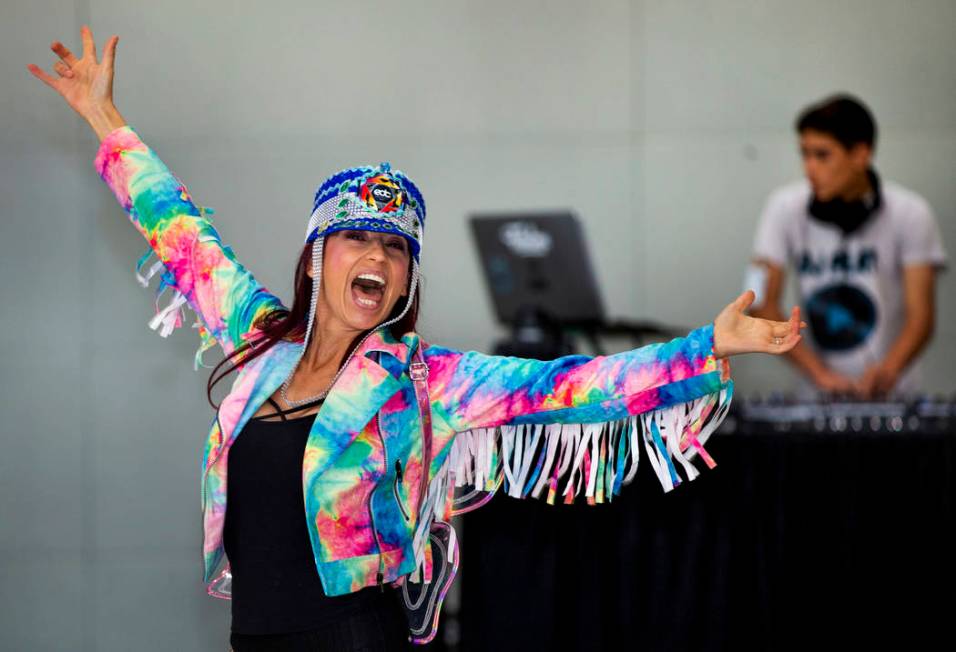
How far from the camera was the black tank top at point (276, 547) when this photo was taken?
1707 mm

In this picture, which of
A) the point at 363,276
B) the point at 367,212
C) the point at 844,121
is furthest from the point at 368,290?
the point at 844,121

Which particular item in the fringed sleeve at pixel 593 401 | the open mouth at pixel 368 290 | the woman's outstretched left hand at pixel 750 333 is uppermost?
the open mouth at pixel 368 290

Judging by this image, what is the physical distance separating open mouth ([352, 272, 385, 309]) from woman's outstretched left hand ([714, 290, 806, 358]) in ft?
1.86

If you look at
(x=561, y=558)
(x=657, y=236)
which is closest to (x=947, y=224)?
(x=657, y=236)

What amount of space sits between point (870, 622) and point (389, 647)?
157 cm

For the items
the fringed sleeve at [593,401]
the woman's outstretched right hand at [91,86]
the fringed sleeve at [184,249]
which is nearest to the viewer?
the fringed sleeve at [593,401]

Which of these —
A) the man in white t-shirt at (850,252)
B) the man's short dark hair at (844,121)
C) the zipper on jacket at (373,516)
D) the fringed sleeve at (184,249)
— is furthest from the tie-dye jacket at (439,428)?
the man's short dark hair at (844,121)

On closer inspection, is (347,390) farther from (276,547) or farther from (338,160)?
Answer: (338,160)

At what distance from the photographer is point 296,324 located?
6.27 ft

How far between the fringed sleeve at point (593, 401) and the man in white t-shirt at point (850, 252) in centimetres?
211

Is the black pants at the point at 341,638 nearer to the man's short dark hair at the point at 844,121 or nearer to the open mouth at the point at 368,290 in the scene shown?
the open mouth at the point at 368,290

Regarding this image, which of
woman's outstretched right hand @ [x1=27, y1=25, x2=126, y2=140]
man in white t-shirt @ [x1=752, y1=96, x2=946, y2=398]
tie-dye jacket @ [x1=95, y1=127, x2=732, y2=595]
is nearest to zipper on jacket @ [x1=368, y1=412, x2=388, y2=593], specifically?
tie-dye jacket @ [x1=95, y1=127, x2=732, y2=595]

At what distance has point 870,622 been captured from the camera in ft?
9.09

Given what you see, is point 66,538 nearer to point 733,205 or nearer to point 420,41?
point 420,41
